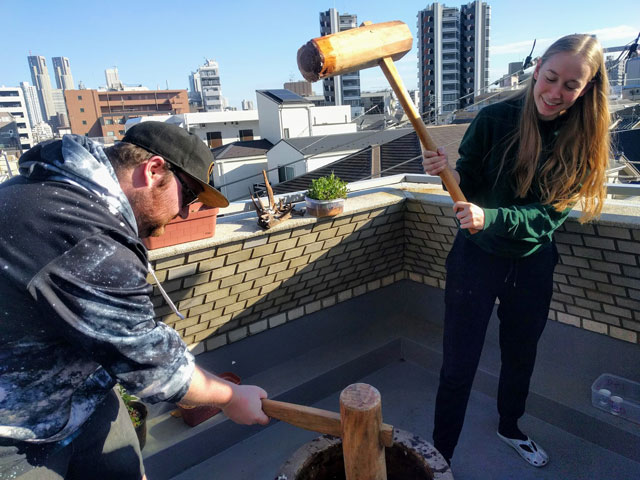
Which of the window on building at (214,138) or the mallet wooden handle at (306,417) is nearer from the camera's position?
the mallet wooden handle at (306,417)

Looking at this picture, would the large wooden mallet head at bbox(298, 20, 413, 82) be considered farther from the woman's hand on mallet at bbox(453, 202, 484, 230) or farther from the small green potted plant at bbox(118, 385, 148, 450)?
the small green potted plant at bbox(118, 385, 148, 450)

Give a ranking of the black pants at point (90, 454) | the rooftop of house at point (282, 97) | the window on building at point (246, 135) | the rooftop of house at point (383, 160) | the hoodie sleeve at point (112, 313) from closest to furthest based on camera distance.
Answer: the hoodie sleeve at point (112, 313), the black pants at point (90, 454), the rooftop of house at point (383, 160), the rooftop of house at point (282, 97), the window on building at point (246, 135)

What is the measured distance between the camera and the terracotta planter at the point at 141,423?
2.80 meters

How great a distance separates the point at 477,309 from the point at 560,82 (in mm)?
1170

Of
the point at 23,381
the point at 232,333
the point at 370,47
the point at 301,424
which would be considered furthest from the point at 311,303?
the point at 23,381

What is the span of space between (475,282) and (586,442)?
5.96 ft

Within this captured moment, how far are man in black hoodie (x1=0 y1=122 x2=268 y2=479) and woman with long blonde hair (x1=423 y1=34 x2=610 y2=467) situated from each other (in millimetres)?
1278

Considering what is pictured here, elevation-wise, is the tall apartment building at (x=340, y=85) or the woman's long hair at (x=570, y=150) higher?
the tall apartment building at (x=340, y=85)

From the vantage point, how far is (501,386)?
281 centimetres

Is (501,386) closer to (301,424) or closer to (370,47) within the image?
(301,424)

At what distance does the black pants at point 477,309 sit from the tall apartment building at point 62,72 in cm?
19395

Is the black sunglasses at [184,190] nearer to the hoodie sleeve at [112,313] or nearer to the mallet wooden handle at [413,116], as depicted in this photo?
the hoodie sleeve at [112,313]

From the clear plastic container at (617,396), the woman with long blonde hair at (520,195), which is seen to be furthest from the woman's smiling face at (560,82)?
the clear plastic container at (617,396)

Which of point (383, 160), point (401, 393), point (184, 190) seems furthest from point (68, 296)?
point (383, 160)
